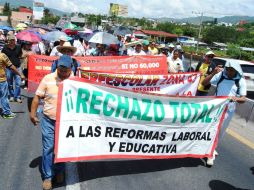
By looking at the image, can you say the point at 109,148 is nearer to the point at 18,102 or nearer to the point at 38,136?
the point at 38,136

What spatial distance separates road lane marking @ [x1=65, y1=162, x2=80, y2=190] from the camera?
5172 millimetres

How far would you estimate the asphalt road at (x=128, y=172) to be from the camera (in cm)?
530

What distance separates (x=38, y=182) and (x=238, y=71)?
11.2ft

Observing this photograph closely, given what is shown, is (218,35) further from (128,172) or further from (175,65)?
(128,172)

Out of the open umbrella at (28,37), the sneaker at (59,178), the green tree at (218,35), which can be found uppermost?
the open umbrella at (28,37)

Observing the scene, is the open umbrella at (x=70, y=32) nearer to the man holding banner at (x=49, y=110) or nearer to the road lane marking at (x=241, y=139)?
the road lane marking at (x=241, y=139)

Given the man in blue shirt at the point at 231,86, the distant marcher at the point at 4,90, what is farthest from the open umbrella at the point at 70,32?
the man in blue shirt at the point at 231,86

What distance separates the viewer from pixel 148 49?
14.2 meters

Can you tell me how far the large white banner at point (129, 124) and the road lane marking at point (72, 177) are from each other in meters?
0.38

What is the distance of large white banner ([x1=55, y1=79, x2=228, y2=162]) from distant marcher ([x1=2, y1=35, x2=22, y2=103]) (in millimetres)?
5180

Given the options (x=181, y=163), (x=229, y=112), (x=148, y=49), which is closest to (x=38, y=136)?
(x=181, y=163)

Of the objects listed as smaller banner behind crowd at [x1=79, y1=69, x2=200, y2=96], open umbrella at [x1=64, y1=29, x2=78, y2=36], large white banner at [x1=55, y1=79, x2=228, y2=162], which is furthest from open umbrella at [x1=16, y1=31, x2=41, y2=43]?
open umbrella at [x1=64, y1=29, x2=78, y2=36]

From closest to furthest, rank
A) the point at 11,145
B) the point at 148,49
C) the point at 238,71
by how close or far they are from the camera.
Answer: the point at 238,71, the point at 11,145, the point at 148,49

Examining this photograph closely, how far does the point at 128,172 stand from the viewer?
19.1ft
